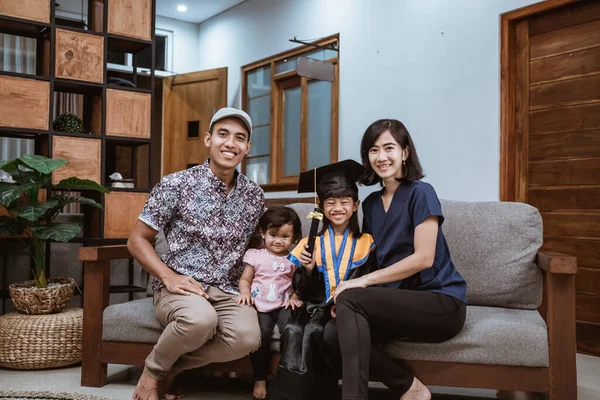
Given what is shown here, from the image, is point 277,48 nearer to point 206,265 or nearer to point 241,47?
point 241,47

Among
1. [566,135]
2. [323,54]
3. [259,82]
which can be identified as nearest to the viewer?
[566,135]

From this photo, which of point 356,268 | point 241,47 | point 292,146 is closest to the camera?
point 356,268

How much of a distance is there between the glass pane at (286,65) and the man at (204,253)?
3.66 metres

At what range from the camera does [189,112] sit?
21.9 feet

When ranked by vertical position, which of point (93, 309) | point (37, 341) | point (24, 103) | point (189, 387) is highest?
point (24, 103)

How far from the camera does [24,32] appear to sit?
3.43m

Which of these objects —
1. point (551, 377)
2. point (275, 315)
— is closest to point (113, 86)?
point (275, 315)

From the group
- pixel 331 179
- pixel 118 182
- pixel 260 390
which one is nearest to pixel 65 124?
pixel 118 182

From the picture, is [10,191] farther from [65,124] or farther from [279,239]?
[279,239]

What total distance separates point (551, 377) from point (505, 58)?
2466mm

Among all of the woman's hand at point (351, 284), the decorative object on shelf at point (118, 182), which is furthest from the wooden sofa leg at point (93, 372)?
the decorative object on shelf at point (118, 182)

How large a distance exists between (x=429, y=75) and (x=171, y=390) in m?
3.06

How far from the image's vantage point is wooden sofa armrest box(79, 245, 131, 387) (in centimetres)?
229

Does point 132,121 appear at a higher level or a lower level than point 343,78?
lower
